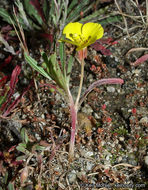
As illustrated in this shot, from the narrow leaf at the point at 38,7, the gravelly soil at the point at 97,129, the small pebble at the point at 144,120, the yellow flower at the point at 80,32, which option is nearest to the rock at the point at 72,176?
the gravelly soil at the point at 97,129

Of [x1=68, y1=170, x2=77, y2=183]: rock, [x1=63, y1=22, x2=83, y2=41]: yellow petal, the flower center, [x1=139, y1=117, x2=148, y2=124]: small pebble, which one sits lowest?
[x1=68, y1=170, x2=77, y2=183]: rock

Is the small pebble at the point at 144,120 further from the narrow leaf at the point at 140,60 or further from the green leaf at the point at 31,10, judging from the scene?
the green leaf at the point at 31,10

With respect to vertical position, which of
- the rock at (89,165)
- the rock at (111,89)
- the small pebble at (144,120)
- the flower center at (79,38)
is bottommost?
the rock at (89,165)

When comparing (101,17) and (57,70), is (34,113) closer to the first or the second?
(57,70)

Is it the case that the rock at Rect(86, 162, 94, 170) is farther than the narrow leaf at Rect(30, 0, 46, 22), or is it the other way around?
the narrow leaf at Rect(30, 0, 46, 22)

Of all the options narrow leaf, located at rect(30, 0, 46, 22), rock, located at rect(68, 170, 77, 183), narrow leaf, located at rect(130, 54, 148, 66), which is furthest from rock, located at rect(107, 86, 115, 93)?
narrow leaf, located at rect(30, 0, 46, 22)

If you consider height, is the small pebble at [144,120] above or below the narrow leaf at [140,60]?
below

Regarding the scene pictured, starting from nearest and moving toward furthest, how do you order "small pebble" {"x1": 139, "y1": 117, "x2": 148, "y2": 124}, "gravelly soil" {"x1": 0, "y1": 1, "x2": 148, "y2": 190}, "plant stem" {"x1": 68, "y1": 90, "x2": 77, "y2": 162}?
"plant stem" {"x1": 68, "y1": 90, "x2": 77, "y2": 162}
"gravelly soil" {"x1": 0, "y1": 1, "x2": 148, "y2": 190}
"small pebble" {"x1": 139, "y1": 117, "x2": 148, "y2": 124}

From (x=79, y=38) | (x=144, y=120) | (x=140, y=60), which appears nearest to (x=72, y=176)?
(x=144, y=120)

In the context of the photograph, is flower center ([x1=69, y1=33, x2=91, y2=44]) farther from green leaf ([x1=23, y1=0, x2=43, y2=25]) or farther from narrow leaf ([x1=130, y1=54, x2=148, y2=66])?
green leaf ([x1=23, y1=0, x2=43, y2=25])
